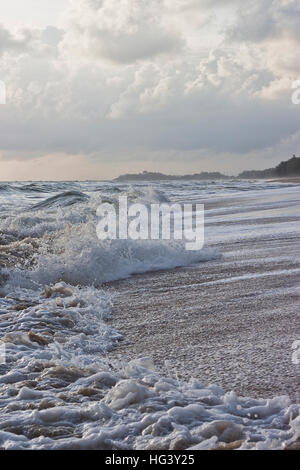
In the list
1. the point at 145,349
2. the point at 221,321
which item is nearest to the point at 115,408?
the point at 145,349

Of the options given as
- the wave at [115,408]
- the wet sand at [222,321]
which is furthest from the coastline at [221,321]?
the wave at [115,408]

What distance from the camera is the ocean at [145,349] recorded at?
2.39 meters

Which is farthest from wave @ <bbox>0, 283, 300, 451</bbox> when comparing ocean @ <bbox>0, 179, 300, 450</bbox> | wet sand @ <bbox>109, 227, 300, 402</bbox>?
wet sand @ <bbox>109, 227, 300, 402</bbox>

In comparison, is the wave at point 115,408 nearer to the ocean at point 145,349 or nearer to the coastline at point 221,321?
the ocean at point 145,349

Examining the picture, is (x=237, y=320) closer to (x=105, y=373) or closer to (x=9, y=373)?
(x=105, y=373)

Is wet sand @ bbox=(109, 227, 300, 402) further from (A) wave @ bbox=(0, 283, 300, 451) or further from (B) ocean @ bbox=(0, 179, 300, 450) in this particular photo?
(A) wave @ bbox=(0, 283, 300, 451)

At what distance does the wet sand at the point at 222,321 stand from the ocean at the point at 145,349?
1cm

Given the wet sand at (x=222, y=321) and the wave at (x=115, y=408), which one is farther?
the wet sand at (x=222, y=321)

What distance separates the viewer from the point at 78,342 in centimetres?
381

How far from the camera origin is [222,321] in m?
4.11

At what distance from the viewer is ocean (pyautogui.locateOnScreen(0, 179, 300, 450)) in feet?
7.86

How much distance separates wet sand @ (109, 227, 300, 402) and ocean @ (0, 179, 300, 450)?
0.6 inches
